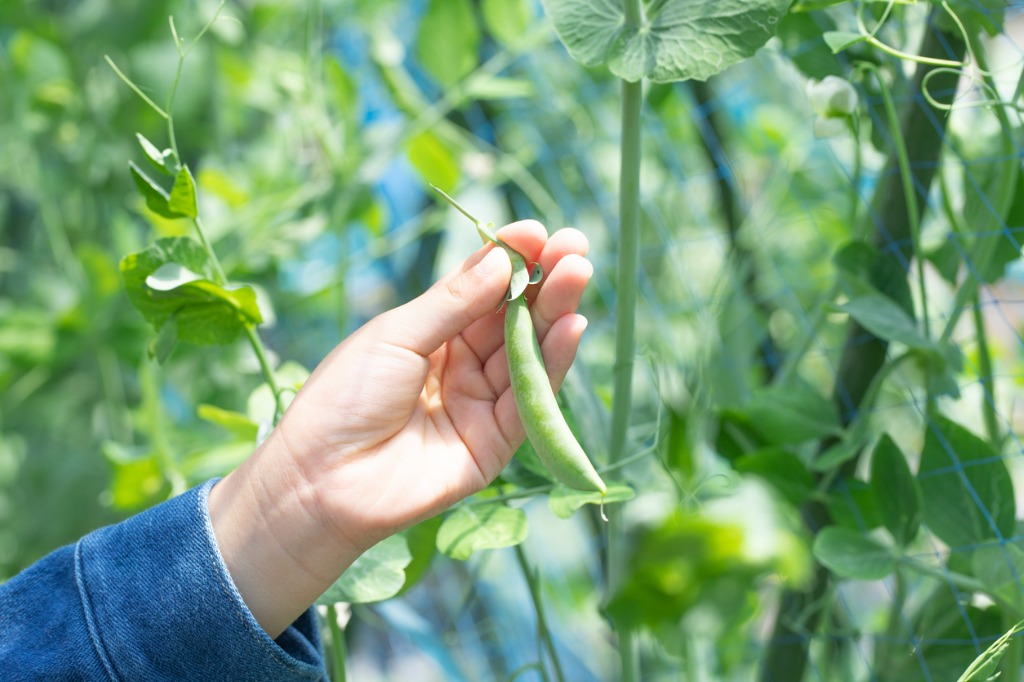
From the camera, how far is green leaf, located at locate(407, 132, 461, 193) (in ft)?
2.83

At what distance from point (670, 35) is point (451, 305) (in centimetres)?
Answer: 17

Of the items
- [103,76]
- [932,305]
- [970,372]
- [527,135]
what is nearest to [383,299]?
[527,135]

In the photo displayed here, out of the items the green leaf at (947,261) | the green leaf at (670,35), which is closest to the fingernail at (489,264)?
the green leaf at (670,35)

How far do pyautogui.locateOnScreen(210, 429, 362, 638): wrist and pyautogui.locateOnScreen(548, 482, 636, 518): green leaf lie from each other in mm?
99

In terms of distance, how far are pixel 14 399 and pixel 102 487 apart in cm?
13

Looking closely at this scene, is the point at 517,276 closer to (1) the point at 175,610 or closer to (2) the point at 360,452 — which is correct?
(2) the point at 360,452

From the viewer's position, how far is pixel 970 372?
570 mm

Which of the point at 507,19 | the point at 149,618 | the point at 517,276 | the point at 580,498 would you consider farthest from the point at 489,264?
the point at 507,19

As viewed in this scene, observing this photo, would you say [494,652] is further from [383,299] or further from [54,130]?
[54,130]

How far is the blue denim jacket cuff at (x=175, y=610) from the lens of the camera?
1.38 feet

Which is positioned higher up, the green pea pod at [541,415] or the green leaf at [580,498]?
the green pea pod at [541,415]

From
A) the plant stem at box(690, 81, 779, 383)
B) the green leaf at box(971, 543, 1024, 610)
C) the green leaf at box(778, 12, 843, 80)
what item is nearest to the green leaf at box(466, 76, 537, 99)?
the plant stem at box(690, 81, 779, 383)

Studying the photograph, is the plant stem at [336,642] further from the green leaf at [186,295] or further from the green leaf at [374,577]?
the green leaf at [186,295]

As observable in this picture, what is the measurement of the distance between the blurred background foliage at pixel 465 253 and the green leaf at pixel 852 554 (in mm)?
56
